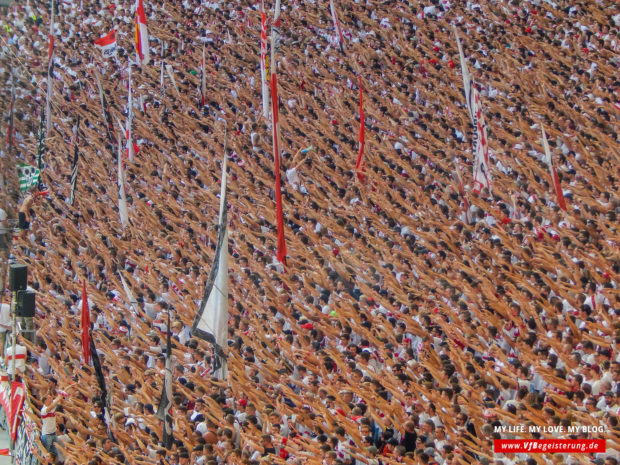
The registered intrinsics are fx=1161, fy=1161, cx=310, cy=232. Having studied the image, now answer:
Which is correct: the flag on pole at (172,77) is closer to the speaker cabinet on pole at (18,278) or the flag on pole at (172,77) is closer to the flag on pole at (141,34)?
the flag on pole at (141,34)

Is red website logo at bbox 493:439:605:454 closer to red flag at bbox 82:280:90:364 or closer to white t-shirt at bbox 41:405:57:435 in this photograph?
white t-shirt at bbox 41:405:57:435

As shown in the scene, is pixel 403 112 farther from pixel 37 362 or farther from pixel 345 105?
pixel 37 362

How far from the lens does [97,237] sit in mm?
19141

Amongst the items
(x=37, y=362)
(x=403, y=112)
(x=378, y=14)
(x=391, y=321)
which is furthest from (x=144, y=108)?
(x=391, y=321)

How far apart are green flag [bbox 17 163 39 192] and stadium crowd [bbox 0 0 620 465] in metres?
0.32

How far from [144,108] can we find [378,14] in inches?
209

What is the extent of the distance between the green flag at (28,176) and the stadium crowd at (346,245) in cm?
32

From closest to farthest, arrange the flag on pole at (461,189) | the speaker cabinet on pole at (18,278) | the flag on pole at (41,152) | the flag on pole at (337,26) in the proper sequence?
the speaker cabinet on pole at (18,278)
the flag on pole at (461,189)
the flag on pole at (337,26)
the flag on pole at (41,152)

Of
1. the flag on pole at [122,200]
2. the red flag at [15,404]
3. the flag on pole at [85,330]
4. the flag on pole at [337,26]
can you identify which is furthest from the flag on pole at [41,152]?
the red flag at [15,404]

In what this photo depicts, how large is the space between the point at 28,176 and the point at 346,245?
9.53 metres

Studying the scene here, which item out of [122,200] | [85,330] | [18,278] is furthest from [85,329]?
[122,200]

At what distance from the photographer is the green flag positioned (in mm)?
22391

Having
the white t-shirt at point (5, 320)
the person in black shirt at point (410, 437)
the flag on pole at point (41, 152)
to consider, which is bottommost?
the person in black shirt at point (410, 437)

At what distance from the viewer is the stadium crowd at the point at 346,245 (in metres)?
10.9
